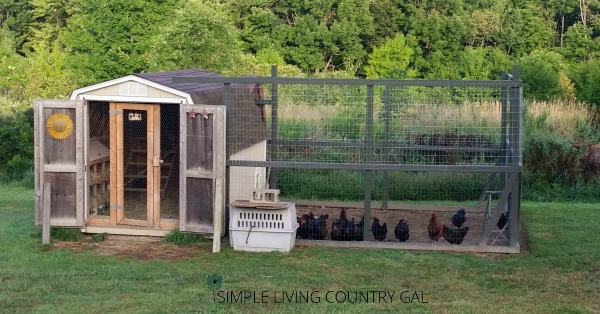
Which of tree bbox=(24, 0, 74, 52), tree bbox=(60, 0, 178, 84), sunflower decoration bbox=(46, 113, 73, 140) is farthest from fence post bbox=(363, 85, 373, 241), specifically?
tree bbox=(24, 0, 74, 52)

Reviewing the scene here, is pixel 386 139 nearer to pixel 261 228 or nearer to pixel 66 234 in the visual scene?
pixel 261 228

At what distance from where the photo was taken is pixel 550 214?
1455 centimetres

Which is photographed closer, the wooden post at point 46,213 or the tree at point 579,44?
the wooden post at point 46,213

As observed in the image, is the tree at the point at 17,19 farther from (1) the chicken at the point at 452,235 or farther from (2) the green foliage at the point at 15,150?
(1) the chicken at the point at 452,235

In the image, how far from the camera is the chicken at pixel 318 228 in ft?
38.9

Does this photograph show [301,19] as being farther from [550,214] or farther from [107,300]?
[107,300]

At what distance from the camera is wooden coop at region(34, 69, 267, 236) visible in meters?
11.5

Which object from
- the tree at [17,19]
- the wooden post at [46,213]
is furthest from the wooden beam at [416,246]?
the tree at [17,19]

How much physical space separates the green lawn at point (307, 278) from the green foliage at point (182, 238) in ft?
1.37

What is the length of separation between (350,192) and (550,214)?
368 cm

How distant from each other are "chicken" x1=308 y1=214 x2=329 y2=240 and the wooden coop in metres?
1.13

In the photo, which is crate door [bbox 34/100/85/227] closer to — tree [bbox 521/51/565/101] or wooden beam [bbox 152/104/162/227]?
wooden beam [bbox 152/104/162/227]

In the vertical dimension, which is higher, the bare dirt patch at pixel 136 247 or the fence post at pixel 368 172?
the fence post at pixel 368 172

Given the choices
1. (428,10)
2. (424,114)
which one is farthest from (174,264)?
(428,10)
